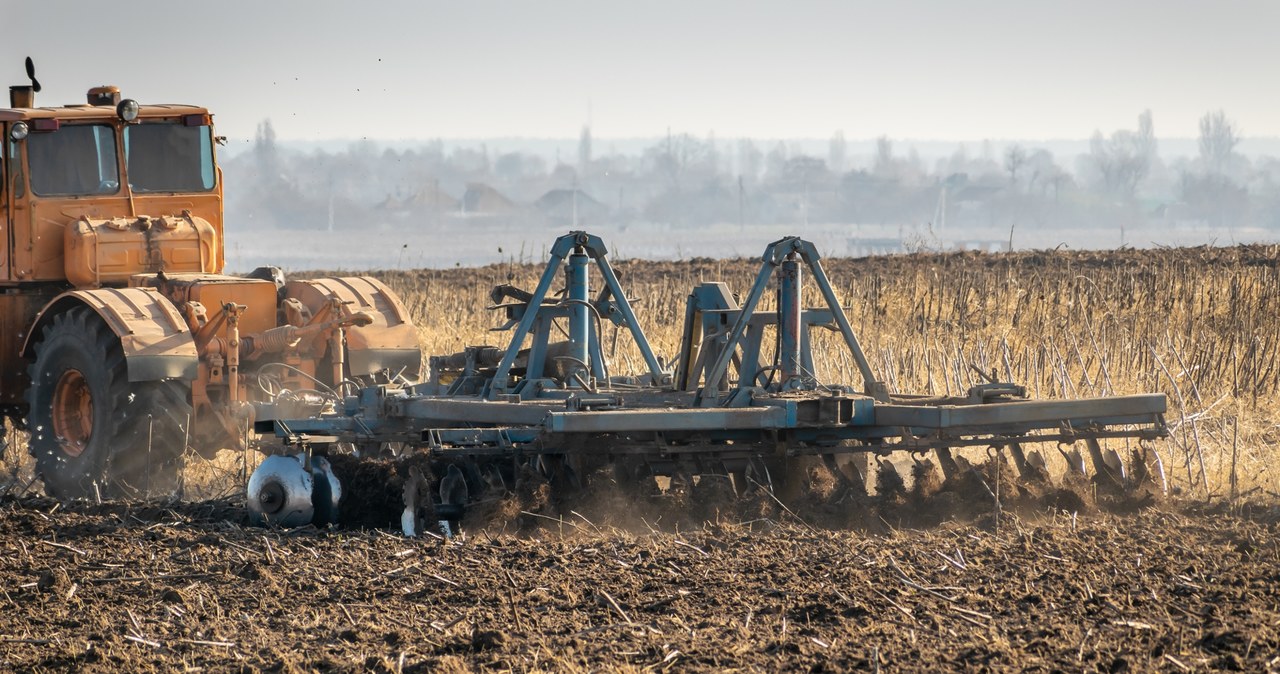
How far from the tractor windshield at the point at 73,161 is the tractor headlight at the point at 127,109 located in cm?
27

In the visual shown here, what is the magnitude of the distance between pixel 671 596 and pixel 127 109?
21.3 feet

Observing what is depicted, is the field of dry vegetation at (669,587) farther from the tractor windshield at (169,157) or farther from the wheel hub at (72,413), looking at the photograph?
the tractor windshield at (169,157)

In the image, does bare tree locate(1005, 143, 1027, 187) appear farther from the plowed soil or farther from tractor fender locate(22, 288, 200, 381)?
the plowed soil

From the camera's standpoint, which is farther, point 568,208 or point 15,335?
point 568,208

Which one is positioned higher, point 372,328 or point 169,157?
point 169,157

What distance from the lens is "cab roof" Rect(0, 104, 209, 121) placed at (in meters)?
11.0

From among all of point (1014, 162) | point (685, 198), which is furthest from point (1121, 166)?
point (685, 198)

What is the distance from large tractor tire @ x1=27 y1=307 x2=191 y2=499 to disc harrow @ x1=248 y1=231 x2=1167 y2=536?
1.19 metres

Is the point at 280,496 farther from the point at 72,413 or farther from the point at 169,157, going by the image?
the point at 169,157

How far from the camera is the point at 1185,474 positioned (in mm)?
9734

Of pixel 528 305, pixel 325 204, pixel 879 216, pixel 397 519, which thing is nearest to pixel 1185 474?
pixel 528 305

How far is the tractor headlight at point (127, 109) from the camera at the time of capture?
11.1 meters

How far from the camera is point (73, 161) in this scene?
1133 cm

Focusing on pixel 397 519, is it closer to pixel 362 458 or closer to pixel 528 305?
pixel 362 458
